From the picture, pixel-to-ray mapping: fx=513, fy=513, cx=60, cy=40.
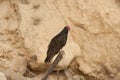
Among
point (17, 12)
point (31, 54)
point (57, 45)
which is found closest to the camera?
point (57, 45)

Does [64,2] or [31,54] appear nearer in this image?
[31,54]

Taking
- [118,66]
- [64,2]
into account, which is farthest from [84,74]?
[64,2]

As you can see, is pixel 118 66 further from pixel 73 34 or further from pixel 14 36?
pixel 14 36

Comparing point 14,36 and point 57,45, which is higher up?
point 57,45

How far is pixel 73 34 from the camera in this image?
615 inches

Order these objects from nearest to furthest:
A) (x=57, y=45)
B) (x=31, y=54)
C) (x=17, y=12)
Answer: (x=57, y=45) → (x=31, y=54) → (x=17, y=12)

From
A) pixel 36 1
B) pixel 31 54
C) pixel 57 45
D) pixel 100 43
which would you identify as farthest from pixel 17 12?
pixel 57 45

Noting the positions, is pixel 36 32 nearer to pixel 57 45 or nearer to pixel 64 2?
pixel 64 2

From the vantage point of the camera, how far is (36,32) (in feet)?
49.9

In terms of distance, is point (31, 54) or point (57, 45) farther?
point (31, 54)

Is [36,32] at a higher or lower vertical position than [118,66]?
higher

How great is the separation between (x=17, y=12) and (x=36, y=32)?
1068mm

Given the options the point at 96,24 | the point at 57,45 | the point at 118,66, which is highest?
the point at 57,45

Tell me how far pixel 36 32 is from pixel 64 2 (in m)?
1.43
